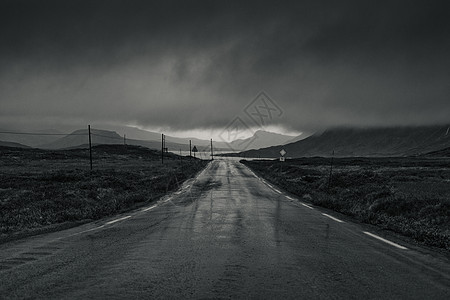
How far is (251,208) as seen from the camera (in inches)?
563

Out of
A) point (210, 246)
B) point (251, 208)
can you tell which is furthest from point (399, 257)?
point (251, 208)

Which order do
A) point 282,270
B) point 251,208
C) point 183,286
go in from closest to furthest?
point 183,286 → point 282,270 → point 251,208

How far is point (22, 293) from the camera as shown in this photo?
4.54 m

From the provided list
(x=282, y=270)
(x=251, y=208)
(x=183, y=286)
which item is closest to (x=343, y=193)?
(x=251, y=208)

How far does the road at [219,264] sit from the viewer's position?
4699 millimetres

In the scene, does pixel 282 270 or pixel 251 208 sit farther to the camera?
pixel 251 208

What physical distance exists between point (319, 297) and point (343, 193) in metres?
17.6

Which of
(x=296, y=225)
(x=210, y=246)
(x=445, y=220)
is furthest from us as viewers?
(x=445, y=220)

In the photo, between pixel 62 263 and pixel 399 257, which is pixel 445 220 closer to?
pixel 399 257

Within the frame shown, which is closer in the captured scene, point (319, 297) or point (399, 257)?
point (319, 297)

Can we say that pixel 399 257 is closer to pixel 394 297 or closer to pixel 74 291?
pixel 394 297

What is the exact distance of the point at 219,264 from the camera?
600 centimetres

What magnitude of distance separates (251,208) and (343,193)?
9116 millimetres

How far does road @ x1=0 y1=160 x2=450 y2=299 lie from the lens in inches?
185
